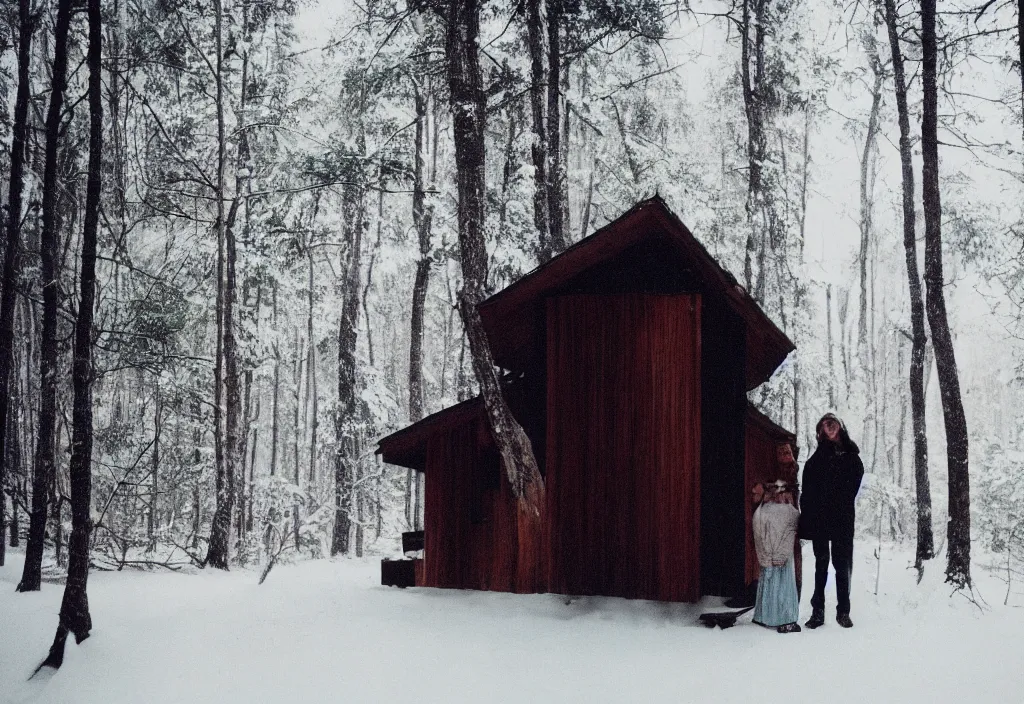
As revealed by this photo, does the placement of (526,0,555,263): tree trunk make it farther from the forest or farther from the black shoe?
the black shoe

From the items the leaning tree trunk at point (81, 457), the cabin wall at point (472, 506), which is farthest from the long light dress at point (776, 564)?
the leaning tree trunk at point (81, 457)

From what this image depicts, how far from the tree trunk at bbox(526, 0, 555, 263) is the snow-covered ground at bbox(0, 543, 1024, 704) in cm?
794

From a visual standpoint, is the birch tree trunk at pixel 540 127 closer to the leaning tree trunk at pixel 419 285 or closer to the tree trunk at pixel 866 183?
the leaning tree trunk at pixel 419 285

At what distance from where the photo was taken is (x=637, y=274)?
894 cm

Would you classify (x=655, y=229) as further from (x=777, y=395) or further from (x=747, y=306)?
(x=777, y=395)

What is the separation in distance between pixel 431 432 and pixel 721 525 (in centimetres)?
386

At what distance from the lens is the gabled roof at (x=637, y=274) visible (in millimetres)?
8055

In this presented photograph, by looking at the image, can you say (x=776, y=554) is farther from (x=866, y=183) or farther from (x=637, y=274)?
(x=866, y=183)

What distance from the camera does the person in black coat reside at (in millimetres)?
7406

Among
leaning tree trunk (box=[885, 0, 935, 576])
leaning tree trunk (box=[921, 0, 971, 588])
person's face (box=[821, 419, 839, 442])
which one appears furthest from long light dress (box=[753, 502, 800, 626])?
leaning tree trunk (box=[885, 0, 935, 576])

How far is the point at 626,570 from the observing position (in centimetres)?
854

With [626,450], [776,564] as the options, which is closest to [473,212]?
[626,450]

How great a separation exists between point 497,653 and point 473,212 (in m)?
5.31

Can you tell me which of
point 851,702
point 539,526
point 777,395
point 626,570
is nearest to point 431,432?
point 539,526
